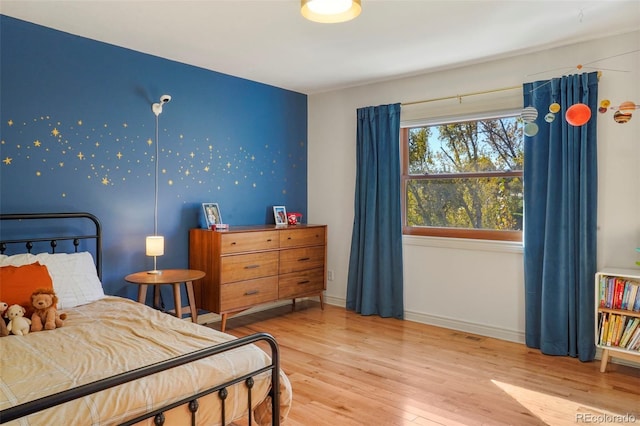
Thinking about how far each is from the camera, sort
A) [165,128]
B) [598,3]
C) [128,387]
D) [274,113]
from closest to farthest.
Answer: [128,387]
[598,3]
[165,128]
[274,113]

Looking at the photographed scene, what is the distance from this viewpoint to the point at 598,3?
2641 millimetres

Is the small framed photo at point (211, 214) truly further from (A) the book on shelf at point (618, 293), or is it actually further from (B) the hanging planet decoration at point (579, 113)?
(A) the book on shelf at point (618, 293)

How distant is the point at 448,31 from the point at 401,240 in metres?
1.95

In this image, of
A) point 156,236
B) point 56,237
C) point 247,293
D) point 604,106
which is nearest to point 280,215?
point 247,293

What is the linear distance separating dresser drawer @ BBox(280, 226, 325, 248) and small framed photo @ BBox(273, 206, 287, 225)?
32 centimetres

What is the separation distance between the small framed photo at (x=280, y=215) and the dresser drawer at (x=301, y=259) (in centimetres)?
41

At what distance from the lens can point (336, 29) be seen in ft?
10.0

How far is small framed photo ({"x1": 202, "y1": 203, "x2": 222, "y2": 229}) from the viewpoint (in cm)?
396

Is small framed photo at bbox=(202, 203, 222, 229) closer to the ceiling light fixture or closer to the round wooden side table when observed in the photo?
the round wooden side table

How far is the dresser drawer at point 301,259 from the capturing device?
4238 millimetres

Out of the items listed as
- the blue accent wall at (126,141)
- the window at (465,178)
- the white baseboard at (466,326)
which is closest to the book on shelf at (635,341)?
the white baseboard at (466,326)

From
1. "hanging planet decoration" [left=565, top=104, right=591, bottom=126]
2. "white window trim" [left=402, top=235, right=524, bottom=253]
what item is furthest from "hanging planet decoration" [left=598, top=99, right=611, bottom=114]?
"white window trim" [left=402, top=235, right=524, bottom=253]

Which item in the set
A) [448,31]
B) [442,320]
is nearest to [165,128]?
[448,31]

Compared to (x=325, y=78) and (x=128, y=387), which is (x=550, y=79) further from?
(x=128, y=387)
